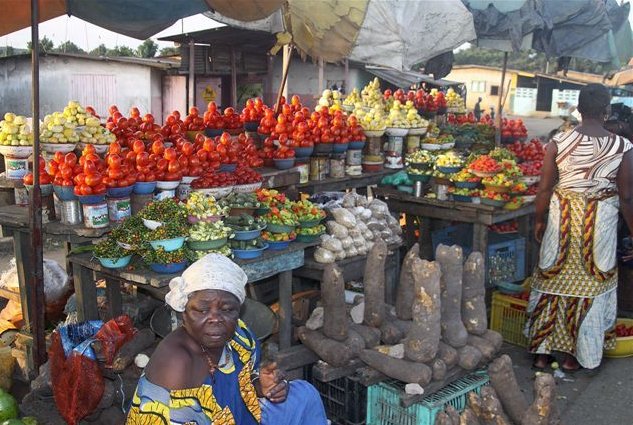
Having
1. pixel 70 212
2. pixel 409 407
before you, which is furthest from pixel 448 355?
pixel 70 212

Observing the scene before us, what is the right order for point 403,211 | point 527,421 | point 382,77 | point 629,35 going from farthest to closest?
1. point 382,77
2. point 629,35
3. point 403,211
4. point 527,421

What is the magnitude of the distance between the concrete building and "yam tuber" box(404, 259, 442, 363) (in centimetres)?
1249

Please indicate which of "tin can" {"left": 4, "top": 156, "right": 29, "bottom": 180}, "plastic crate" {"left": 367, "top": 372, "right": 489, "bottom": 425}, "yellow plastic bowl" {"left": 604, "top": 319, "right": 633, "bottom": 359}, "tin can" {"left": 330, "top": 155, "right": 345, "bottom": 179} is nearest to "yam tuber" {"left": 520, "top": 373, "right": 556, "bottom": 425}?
"plastic crate" {"left": 367, "top": 372, "right": 489, "bottom": 425}

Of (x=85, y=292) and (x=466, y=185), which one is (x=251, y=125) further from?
(x=85, y=292)

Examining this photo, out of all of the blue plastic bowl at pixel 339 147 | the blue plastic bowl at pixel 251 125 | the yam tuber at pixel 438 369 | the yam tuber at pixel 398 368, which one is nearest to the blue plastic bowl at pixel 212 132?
the blue plastic bowl at pixel 251 125

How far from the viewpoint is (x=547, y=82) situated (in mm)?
36531

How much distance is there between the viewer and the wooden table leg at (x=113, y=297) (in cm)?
421

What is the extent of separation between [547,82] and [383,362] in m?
36.5

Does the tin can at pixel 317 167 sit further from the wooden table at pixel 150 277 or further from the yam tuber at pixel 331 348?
the yam tuber at pixel 331 348

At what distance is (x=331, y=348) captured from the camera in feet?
12.4

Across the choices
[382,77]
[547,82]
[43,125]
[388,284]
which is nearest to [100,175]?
[43,125]

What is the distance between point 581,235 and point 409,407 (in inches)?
85.9

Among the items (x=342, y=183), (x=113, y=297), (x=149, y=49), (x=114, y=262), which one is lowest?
(x=113, y=297)

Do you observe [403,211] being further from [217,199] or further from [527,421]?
[527,421]
